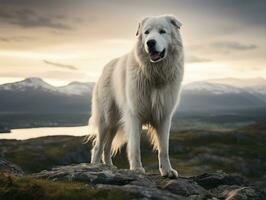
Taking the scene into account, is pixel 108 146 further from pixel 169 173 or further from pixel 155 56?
pixel 155 56

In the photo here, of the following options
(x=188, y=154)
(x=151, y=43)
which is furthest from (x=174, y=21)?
(x=188, y=154)

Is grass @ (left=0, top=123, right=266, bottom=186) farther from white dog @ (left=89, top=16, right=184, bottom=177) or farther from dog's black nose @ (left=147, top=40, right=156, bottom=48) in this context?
dog's black nose @ (left=147, top=40, right=156, bottom=48)

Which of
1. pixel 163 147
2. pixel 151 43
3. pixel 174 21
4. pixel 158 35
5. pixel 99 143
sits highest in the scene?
pixel 174 21

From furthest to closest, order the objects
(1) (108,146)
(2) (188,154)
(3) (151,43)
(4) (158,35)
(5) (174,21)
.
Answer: (2) (188,154) → (1) (108,146) → (5) (174,21) → (4) (158,35) → (3) (151,43)

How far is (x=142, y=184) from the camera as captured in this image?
48.2 feet

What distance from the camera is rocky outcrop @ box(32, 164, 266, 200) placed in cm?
1402

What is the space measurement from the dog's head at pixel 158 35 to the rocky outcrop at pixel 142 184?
4061 mm

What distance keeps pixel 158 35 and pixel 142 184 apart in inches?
193

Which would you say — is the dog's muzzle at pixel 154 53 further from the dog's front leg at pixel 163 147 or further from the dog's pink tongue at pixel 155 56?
the dog's front leg at pixel 163 147

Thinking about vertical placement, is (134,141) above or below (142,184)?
above

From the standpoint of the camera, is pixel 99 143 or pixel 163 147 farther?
pixel 99 143

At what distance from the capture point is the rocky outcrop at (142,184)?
1402cm

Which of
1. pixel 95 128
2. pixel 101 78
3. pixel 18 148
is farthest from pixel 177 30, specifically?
pixel 18 148

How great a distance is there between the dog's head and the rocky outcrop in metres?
4.06
